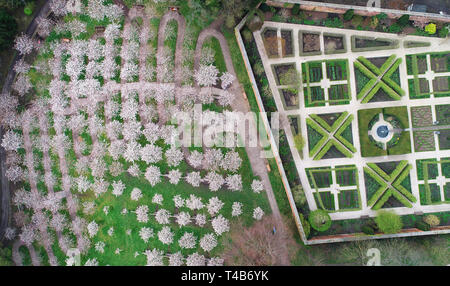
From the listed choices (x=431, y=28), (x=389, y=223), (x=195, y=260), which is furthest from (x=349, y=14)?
(x=195, y=260)

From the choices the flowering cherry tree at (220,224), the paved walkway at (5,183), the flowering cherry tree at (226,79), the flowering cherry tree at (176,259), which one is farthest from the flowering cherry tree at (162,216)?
the paved walkway at (5,183)

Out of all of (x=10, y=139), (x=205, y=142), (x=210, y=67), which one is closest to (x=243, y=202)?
(x=205, y=142)

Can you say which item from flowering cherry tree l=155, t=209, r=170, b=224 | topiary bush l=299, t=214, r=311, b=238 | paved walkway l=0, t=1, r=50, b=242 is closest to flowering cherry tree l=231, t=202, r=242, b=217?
topiary bush l=299, t=214, r=311, b=238

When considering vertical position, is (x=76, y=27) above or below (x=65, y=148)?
above

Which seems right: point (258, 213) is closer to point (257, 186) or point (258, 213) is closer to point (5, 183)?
point (257, 186)

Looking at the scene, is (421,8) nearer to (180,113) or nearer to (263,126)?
(263,126)

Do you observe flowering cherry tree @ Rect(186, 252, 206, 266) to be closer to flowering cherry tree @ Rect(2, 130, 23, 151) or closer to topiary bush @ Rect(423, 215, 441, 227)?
flowering cherry tree @ Rect(2, 130, 23, 151)

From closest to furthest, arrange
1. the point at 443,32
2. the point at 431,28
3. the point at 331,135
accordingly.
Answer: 1. the point at 431,28
2. the point at 443,32
3. the point at 331,135
